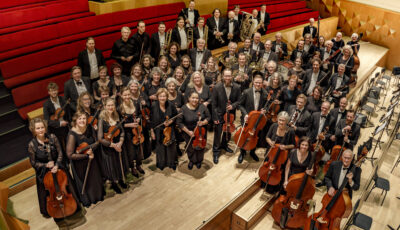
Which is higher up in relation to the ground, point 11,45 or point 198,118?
point 11,45

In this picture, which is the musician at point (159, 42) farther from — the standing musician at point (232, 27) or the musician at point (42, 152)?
the musician at point (42, 152)

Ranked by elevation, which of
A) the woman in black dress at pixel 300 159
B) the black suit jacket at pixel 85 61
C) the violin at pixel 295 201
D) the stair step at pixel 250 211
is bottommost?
the stair step at pixel 250 211

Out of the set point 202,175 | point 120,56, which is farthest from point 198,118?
point 120,56

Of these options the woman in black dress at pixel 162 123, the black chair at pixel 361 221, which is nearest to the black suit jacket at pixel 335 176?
the black chair at pixel 361 221

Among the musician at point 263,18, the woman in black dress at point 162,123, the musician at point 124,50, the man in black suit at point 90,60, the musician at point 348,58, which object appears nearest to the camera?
the woman in black dress at point 162,123

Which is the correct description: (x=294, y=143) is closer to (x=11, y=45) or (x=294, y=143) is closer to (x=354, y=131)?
(x=354, y=131)

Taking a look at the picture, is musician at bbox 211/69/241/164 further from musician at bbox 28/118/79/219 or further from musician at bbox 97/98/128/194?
musician at bbox 28/118/79/219

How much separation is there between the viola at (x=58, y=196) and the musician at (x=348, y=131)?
7.51ft

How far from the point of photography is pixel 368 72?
5320 mm

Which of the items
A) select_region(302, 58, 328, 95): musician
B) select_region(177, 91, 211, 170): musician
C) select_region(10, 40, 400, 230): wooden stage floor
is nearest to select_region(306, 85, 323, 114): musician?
select_region(302, 58, 328, 95): musician

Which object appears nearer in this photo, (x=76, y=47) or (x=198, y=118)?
(x=198, y=118)

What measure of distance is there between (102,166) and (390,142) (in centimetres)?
345

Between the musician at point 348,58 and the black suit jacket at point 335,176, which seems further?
the musician at point 348,58

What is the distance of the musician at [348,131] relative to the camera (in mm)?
2890
